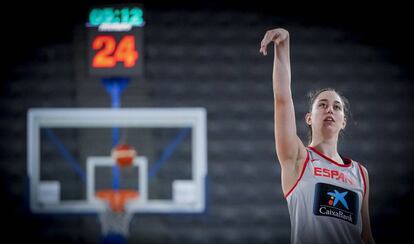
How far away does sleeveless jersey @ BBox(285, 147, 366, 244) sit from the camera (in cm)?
217

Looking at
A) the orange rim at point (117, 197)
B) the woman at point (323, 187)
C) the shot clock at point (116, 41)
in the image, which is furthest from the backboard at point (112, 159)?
the woman at point (323, 187)

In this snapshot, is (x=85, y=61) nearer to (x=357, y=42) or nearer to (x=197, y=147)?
(x=197, y=147)

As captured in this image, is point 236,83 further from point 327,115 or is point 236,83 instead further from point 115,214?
point 327,115

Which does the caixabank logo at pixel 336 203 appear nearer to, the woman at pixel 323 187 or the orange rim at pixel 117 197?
the woman at pixel 323 187

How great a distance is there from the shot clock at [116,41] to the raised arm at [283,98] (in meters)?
2.15

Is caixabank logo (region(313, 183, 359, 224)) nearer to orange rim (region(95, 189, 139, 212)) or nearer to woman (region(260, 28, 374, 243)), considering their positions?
woman (region(260, 28, 374, 243))

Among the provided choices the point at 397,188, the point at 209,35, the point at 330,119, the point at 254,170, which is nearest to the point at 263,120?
the point at 254,170

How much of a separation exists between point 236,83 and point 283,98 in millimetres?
2093

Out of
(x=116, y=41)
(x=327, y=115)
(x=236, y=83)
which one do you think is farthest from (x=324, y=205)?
(x=116, y=41)

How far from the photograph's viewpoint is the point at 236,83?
4105 millimetres

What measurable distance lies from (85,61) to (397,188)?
2552 millimetres

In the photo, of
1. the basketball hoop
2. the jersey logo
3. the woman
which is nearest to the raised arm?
the woman

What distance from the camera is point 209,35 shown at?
13.5 ft

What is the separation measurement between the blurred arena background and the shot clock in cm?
8
